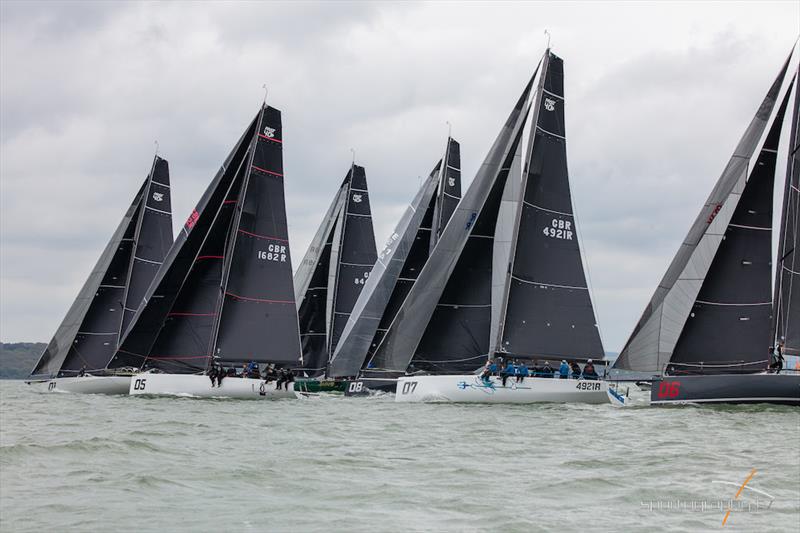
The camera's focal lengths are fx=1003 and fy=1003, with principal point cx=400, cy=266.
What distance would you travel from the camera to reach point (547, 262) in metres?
34.1

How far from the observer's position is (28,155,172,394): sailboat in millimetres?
49656

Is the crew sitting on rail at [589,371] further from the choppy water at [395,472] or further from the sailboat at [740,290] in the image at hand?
the choppy water at [395,472]

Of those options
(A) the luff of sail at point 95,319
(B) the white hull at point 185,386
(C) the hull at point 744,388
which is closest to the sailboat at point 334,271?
(A) the luff of sail at point 95,319

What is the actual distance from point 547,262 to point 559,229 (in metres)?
1.34

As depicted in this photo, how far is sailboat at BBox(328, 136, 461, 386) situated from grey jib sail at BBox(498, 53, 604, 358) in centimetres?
1239

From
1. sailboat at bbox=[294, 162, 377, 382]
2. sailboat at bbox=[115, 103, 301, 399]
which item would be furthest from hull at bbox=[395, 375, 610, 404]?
sailboat at bbox=[294, 162, 377, 382]

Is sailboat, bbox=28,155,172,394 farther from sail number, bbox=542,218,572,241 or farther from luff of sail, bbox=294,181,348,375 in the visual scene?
sail number, bbox=542,218,572,241

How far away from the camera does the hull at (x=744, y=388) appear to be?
2938cm

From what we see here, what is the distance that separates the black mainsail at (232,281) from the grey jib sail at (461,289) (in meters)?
4.56

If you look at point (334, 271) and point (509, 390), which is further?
point (334, 271)

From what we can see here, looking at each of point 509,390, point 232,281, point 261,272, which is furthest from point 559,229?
point 232,281

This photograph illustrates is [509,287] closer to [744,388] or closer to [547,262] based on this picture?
[547,262]

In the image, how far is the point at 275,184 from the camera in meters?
39.0

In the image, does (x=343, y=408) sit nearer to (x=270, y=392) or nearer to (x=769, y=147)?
(x=270, y=392)
